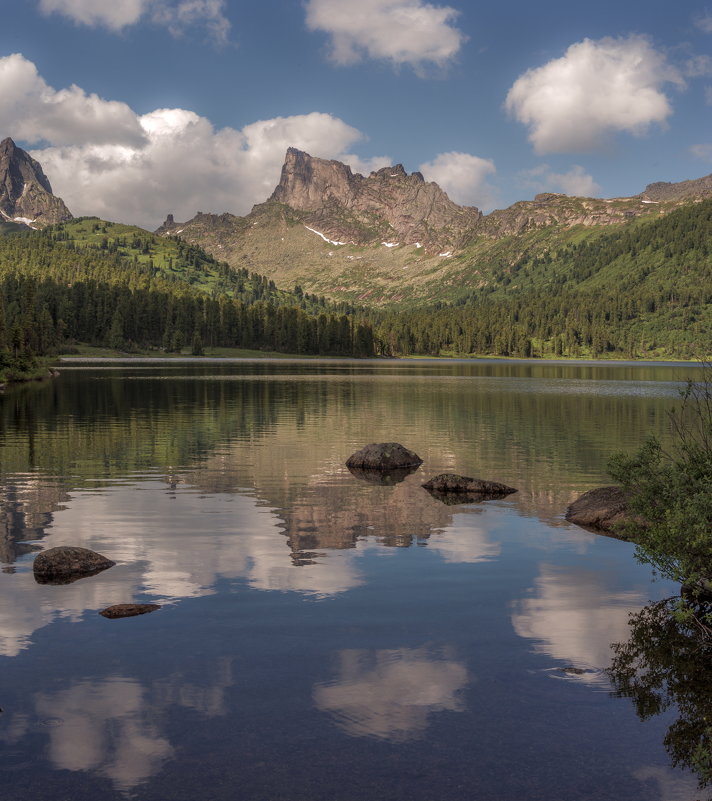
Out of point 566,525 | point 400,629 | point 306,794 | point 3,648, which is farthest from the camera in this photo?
point 566,525

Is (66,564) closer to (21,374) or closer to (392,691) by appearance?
(392,691)

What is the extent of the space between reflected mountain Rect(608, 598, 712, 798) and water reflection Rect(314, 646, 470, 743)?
357cm

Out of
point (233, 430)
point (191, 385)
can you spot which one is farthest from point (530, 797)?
point (191, 385)

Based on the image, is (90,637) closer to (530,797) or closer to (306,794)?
(306,794)

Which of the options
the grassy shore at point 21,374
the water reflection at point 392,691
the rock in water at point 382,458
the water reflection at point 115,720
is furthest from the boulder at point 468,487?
the grassy shore at point 21,374

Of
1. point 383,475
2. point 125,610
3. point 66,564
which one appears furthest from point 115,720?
point 383,475

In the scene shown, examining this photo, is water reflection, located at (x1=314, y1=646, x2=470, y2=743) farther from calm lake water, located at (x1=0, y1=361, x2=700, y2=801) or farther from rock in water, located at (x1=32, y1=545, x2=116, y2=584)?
rock in water, located at (x1=32, y1=545, x2=116, y2=584)

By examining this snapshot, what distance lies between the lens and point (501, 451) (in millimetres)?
53844

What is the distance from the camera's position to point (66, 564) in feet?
74.0

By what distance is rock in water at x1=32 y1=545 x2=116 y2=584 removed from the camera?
2216cm

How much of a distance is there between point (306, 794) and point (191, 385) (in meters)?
116

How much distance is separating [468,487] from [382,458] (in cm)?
841

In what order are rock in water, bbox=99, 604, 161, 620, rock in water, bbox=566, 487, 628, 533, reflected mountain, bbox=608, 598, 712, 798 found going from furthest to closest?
rock in water, bbox=566, 487, 628, 533, rock in water, bbox=99, 604, 161, 620, reflected mountain, bbox=608, 598, 712, 798

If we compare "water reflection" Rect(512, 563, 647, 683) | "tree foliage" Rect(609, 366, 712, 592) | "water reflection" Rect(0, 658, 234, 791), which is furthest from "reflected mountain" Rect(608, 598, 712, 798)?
"water reflection" Rect(0, 658, 234, 791)
